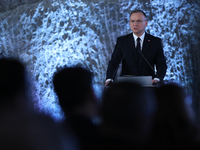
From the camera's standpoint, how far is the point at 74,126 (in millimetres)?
803

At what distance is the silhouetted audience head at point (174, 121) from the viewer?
689 millimetres

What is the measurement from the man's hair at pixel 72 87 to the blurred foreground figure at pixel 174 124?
0.85 ft

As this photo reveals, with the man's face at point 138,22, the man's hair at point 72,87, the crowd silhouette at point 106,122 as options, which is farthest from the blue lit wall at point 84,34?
the crowd silhouette at point 106,122

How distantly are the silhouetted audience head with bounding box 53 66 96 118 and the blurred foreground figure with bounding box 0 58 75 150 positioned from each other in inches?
4.5

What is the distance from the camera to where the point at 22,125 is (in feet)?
2.42

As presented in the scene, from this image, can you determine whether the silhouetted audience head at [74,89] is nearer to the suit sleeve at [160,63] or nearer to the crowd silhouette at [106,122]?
the crowd silhouette at [106,122]

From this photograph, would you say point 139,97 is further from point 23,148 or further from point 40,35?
point 40,35

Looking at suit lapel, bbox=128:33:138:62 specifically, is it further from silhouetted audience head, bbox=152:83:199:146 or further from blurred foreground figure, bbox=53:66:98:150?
silhouetted audience head, bbox=152:83:199:146

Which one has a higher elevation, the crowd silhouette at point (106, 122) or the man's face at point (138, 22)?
the man's face at point (138, 22)

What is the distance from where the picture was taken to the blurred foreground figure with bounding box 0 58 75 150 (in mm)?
720

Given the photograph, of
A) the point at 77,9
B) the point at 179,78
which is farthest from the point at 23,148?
the point at 77,9

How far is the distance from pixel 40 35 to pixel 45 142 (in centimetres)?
224

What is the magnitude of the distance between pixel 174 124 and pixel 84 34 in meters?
2.10

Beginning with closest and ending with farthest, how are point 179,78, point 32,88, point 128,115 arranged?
point 128,115, point 179,78, point 32,88
